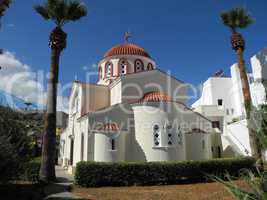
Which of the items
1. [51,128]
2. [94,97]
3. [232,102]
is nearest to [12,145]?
[51,128]

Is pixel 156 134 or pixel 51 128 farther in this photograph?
pixel 156 134

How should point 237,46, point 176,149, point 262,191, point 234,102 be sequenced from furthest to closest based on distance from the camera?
point 234,102, point 237,46, point 176,149, point 262,191

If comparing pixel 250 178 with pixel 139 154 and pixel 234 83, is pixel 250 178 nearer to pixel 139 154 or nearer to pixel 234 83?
pixel 139 154

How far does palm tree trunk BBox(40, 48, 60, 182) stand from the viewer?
51.3 feet

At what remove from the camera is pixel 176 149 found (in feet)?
61.9

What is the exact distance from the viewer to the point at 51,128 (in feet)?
53.5

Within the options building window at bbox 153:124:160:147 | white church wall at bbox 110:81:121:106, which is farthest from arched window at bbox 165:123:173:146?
white church wall at bbox 110:81:121:106

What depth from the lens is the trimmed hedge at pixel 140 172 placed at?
49.6ft

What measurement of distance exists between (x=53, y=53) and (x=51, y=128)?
556 centimetres

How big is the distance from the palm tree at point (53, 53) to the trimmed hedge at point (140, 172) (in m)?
2.20

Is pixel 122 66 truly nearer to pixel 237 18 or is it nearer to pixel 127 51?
pixel 127 51

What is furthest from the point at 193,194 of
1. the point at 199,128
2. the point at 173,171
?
the point at 199,128

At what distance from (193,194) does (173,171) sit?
394cm

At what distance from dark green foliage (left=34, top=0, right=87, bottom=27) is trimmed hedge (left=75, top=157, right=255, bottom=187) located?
10.8 m
